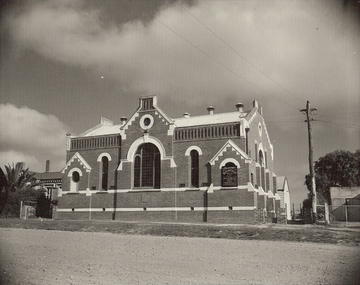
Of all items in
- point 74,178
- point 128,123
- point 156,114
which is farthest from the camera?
point 74,178

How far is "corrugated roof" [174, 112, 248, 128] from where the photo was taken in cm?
3148

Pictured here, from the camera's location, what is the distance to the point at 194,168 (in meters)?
30.6

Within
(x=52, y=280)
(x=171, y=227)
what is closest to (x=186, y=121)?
(x=171, y=227)

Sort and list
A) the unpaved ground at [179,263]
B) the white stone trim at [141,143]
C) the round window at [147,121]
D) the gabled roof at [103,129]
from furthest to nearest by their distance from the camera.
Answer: the gabled roof at [103,129], the round window at [147,121], the white stone trim at [141,143], the unpaved ground at [179,263]

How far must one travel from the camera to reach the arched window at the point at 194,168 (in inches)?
1194

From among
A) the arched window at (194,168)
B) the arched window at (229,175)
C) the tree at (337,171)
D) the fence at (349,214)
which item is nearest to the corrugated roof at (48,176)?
the arched window at (194,168)

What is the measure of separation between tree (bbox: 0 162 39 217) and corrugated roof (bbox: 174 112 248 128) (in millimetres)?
16981

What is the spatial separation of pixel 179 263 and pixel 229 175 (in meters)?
17.7

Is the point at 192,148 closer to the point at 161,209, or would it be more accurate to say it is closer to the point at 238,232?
the point at 161,209

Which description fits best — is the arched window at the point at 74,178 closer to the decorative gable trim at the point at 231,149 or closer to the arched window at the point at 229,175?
the decorative gable trim at the point at 231,149

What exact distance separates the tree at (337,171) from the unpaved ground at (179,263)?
181ft

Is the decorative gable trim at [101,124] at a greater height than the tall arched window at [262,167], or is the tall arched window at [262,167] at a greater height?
the decorative gable trim at [101,124]

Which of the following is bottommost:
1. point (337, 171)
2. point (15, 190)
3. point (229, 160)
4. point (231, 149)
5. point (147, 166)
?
point (15, 190)

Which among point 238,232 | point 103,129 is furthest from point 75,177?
point 238,232
